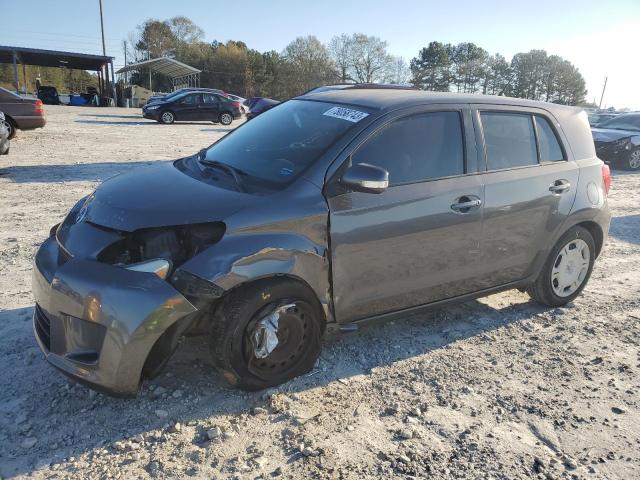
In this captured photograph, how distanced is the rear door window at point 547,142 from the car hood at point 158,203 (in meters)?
2.62

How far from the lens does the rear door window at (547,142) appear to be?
13.8ft

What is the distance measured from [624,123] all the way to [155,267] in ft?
53.1

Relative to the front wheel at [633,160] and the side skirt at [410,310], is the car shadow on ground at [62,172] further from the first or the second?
the front wheel at [633,160]

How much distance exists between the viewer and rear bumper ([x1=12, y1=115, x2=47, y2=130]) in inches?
500

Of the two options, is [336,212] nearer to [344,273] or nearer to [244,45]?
[344,273]

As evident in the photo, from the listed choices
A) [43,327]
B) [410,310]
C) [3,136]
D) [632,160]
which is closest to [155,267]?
[43,327]

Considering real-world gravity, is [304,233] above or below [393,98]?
below

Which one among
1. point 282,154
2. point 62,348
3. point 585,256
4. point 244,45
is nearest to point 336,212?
point 282,154

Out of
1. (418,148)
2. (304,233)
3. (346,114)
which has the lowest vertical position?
(304,233)

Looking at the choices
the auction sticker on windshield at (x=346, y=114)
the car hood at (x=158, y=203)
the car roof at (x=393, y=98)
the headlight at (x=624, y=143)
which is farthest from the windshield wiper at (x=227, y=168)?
the headlight at (x=624, y=143)

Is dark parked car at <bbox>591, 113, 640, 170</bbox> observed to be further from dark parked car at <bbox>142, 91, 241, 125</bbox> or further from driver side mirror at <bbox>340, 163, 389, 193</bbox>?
dark parked car at <bbox>142, 91, 241, 125</bbox>

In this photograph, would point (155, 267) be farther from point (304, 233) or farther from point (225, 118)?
point (225, 118)

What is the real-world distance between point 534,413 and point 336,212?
170 cm

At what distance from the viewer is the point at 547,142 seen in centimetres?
424
